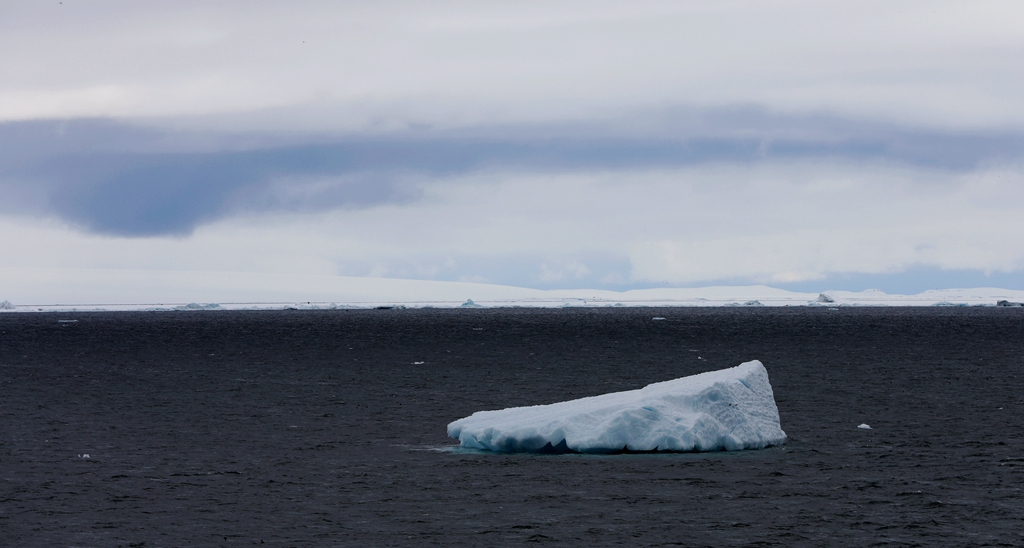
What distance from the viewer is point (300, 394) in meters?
32.5

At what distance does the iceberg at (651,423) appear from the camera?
1847 centimetres

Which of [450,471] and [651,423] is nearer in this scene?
[450,471]

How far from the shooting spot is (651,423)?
18.5 meters

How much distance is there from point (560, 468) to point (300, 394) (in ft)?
54.8

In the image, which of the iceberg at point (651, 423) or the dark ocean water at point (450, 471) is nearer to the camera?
the dark ocean water at point (450, 471)

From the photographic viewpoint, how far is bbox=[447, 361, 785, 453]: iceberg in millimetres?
18469

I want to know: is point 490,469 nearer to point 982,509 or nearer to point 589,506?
point 589,506

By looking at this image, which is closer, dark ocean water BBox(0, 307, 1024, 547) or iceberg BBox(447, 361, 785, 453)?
dark ocean water BBox(0, 307, 1024, 547)

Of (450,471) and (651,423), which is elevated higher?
(651,423)

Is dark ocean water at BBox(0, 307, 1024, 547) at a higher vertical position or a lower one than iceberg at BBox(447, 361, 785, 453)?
lower

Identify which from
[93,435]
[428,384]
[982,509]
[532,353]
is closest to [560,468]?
[982,509]

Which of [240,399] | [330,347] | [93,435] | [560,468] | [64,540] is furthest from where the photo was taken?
[330,347]

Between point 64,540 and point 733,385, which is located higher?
point 733,385

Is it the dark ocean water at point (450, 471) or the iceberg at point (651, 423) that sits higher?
the iceberg at point (651, 423)
